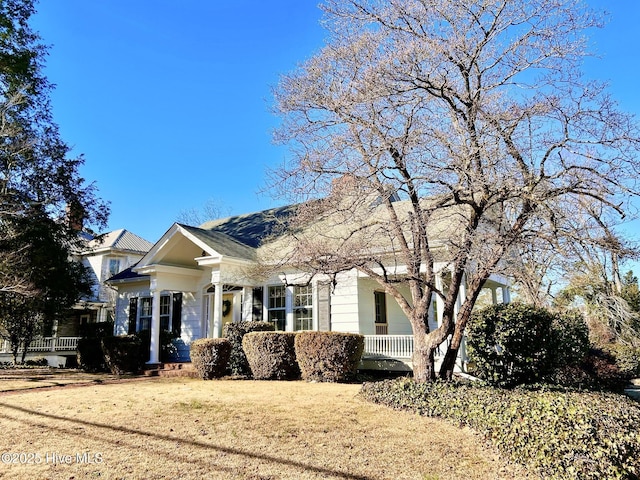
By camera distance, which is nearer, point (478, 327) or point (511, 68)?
point (511, 68)

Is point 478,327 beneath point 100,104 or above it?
beneath

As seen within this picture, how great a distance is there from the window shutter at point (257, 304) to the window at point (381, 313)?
13.1ft

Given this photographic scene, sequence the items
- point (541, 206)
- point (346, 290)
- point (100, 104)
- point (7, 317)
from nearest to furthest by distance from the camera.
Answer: point (541, 206) < point (346, 290) < point (100, 104) < point (7, 317)

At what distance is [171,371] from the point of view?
1452cm

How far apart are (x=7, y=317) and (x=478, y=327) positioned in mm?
19250

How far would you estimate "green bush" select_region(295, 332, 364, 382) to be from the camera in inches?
459

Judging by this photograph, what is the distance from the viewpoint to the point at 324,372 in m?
11.7

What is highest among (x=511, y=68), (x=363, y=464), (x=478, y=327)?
(x=511, y=68)

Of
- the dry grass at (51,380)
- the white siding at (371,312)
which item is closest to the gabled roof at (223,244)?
the white siding at (371,312)

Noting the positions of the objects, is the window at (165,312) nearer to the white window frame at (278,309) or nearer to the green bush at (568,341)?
the white window frame at (278,309)

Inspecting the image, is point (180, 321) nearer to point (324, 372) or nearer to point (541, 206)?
point (324, 372)

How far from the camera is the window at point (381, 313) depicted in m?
16.3

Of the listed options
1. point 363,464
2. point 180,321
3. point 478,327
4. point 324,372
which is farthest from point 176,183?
point 363,464

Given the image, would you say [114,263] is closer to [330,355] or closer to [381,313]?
[381,313]
